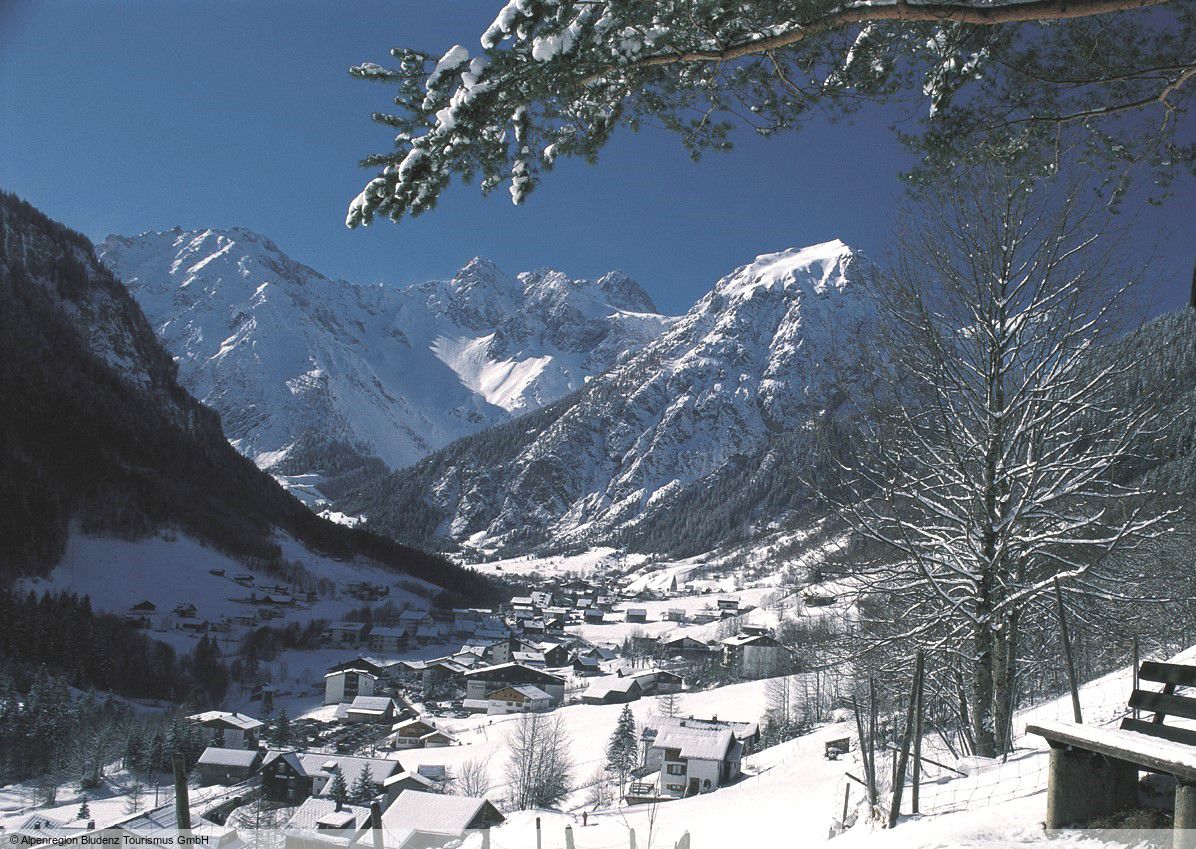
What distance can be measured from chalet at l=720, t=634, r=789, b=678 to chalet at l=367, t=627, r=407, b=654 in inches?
1212

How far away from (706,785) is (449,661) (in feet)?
132

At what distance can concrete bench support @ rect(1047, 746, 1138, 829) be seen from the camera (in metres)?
3.85

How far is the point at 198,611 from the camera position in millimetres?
68688

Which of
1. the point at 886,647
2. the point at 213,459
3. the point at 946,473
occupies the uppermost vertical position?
the point at 213,459

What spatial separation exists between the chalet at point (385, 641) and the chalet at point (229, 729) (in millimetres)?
32044

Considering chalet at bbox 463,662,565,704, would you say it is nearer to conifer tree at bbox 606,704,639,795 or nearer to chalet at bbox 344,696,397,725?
chalet at bbox 344,696,397,725

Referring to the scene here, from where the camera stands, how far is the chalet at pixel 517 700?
49.3m

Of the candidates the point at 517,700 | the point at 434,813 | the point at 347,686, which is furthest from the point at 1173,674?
the point at 347,686

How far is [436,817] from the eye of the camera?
19047 mm

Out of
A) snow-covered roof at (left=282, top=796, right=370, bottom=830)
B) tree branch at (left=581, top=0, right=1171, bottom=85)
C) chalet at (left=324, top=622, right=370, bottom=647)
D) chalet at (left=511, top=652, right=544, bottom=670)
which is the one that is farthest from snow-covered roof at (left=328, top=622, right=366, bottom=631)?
tree branch at (left=581, top=0, right=1171, bottom=85)

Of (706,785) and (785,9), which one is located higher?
(785,9)

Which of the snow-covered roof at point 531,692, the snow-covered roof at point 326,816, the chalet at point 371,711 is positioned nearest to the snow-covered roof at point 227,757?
the snow-covered roof at point 326,816

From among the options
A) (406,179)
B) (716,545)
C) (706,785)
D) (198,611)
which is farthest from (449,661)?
(716,545)

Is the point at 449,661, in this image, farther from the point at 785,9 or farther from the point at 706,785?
the point at 785,9
